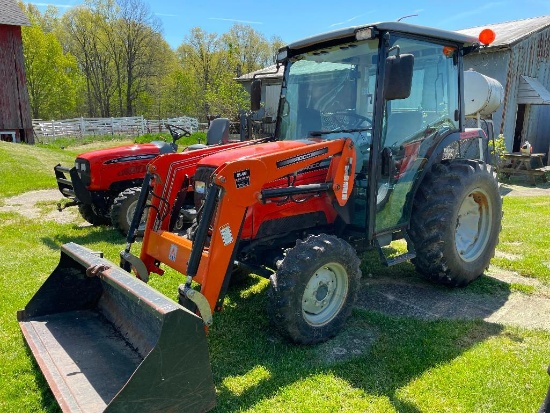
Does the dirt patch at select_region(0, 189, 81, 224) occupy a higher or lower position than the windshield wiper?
lower

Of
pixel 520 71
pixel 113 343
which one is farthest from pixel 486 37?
pixel 520 71

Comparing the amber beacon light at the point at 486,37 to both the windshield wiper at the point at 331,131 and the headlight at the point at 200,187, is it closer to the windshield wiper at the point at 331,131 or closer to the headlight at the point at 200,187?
the windshield wiper at the point at 331,131

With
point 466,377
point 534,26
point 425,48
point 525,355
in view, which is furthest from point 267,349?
point 534,26

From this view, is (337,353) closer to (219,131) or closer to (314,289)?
(314,289)

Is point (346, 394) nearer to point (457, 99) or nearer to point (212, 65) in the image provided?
point (457, 99)

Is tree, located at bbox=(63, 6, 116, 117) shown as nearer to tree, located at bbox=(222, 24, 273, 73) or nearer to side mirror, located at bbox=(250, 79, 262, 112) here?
tree, located at bbox=(222, 24, 273, 73)

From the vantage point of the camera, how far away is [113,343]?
3275 mm

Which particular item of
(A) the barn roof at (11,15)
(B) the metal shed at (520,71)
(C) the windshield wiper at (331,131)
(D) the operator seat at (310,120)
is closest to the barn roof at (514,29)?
(B) the metal shed at (520,71)

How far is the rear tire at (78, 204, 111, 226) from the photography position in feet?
24.3

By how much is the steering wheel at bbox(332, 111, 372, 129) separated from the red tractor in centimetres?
287

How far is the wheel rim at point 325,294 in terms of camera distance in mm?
3547

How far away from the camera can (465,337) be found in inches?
147

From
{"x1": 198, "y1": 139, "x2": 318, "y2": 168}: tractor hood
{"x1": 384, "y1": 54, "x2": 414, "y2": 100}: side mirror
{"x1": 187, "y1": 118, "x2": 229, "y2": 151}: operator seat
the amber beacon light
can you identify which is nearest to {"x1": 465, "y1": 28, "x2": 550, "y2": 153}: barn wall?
the amber beacon light

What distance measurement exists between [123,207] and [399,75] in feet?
14.6
